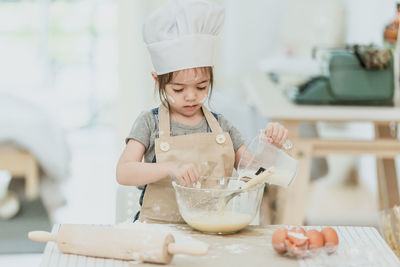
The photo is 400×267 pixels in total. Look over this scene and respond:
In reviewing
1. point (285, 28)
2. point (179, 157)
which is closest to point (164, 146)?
point (179, 157)

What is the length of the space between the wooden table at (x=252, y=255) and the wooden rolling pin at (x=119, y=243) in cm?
1

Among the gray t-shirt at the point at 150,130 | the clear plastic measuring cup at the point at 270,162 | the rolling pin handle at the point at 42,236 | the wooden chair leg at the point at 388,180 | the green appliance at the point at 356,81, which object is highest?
the green appliance at the point at 356,81

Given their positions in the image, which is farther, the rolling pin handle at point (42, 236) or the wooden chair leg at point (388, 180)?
the wooden chair leg at point (388, 180)

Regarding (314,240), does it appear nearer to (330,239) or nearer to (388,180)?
(330,239)

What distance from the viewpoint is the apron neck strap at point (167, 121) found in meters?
1.30

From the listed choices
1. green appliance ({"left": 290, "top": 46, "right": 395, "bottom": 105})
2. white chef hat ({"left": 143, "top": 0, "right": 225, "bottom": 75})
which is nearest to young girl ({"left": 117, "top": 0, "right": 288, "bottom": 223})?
white chef hat ({"left": 143, "top": 0, "right": 225, "bottom": 75})

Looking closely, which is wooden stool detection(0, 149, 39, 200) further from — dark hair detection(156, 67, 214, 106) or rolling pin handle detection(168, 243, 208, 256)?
rolling pin handle detection(168, 243, 208, 256)

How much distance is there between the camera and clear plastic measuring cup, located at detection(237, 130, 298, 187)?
1248 mm

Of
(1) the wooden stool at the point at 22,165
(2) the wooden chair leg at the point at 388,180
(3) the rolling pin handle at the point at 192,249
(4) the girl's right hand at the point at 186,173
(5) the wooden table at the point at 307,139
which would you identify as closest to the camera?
(3) the rolling pin handle at the point at 192,249

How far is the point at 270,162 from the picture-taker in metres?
1.26

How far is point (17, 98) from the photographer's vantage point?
3324 millimetres

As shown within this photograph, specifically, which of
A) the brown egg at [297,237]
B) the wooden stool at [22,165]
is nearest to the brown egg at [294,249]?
the brown egg at [297,237]

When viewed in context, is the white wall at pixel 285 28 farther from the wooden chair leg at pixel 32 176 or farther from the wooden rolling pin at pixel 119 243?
the wooden rolling pin at pixel 119 243

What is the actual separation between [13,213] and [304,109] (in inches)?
73.7
